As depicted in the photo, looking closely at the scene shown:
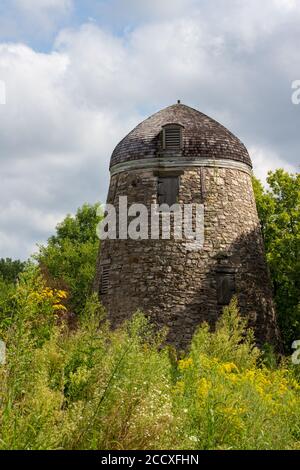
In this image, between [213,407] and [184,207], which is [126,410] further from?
[184,207]

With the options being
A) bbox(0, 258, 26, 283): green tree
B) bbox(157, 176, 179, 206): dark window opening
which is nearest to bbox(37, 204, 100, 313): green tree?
bbox(0, 258, 26, 283): green tree

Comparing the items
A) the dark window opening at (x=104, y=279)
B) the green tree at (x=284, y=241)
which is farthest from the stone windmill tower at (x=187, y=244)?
the green tree at (x=284, y=241)

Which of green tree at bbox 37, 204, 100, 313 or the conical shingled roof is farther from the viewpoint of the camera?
green tree at bbox 37, 204, 100, 313

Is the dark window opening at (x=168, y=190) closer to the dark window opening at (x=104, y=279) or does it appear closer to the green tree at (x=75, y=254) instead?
the dark window opening at (x=104, y=279)

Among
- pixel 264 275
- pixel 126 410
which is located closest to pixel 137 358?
pixel 126 410

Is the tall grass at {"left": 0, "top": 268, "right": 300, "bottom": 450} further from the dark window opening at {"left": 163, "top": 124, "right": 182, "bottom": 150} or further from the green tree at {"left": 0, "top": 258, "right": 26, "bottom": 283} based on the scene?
the green tree at {"left": 0, "top": 258, "right": 26, "bottom": 283}

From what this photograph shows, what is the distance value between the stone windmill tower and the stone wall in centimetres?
3

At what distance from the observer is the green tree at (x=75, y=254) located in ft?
118

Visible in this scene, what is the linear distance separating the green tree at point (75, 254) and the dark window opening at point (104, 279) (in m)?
9.69

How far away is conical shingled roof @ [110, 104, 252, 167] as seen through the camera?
22422mm

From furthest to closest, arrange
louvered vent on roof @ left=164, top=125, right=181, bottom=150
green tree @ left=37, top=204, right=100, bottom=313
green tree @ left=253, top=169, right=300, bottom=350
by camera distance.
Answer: green tree @ left=37, top=204, right=100, bottom=313, green tree @ left=253, top=169, right=300, bottom=350, louvered vent on roof @ left=164, top=125, right=181, bottom=150

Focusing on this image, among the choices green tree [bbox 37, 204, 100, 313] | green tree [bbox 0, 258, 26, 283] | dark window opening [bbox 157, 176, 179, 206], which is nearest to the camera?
dark window opening [bbox 157, 176, 179, 206]

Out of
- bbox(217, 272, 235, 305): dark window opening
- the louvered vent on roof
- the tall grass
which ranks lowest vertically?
the tall grass
